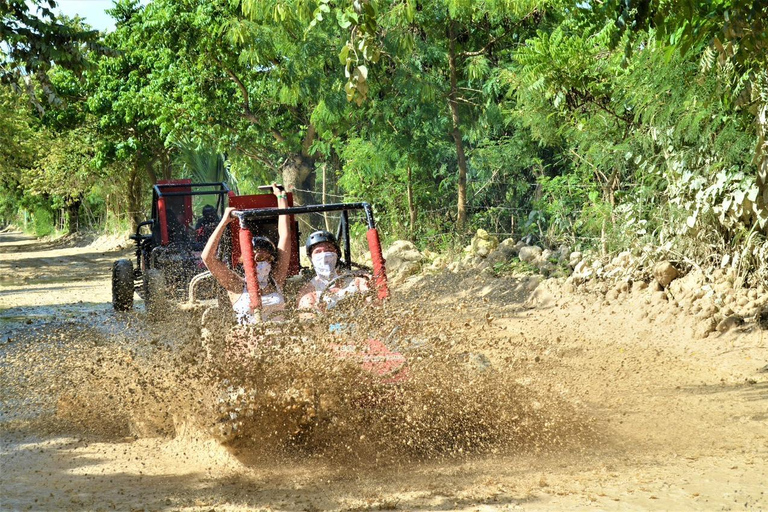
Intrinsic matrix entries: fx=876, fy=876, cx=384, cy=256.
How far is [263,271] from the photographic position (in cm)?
701

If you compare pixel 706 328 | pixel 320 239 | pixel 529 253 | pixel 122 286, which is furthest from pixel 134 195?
pixel 706 328

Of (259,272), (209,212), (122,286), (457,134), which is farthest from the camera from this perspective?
(457,134)

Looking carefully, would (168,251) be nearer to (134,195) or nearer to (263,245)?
(263,245)

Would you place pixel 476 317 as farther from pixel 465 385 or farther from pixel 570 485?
pixel 570 485

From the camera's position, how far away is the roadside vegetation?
303 inches

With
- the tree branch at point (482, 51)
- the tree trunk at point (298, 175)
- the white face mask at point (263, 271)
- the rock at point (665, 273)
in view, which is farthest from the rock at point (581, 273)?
the tree trunk at point (298, 175)

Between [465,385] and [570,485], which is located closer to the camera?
[570,485]

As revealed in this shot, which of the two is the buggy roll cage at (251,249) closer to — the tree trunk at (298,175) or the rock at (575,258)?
the rock at (575,258)

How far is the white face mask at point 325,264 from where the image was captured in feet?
22.2

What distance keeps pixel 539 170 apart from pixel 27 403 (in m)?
8.50

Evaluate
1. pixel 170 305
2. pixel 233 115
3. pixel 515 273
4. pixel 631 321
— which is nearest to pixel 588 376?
pixel 631 321

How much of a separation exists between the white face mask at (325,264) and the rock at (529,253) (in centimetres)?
530

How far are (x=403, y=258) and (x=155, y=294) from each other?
426 cm

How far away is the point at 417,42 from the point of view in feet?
42.0
